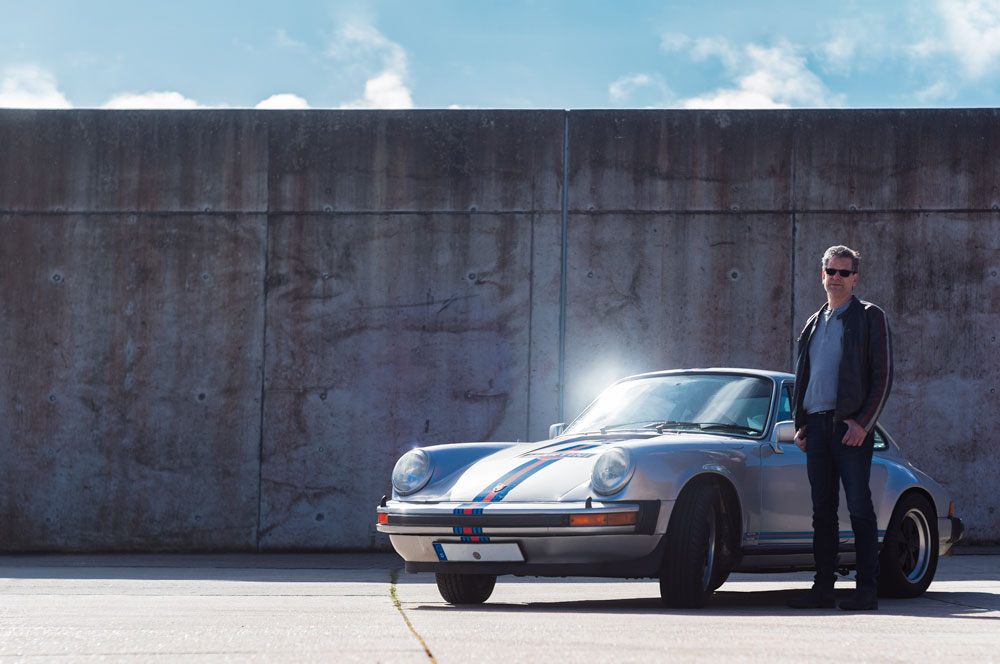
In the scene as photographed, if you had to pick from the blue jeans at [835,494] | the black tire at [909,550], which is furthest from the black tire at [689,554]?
the black tire at [909,550]

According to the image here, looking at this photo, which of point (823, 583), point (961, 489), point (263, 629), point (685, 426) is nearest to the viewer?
point (263, 629)

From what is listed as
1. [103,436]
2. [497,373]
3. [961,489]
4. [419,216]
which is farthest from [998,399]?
[103,436]

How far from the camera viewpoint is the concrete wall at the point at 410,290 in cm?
1076

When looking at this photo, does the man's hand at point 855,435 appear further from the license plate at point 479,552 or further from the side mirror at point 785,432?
the license plate at point 479,552

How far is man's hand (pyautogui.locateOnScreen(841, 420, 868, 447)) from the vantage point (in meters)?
5.65

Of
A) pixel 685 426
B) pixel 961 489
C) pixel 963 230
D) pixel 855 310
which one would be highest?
pixel 963 230

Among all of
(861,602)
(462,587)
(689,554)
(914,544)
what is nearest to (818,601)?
(861,602)

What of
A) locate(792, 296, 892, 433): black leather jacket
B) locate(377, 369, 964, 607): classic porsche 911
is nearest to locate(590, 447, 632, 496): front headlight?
locate(377, 369, 964, 607): classic porsche 911

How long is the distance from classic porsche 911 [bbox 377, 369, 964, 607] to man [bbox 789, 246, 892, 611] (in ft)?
0.65

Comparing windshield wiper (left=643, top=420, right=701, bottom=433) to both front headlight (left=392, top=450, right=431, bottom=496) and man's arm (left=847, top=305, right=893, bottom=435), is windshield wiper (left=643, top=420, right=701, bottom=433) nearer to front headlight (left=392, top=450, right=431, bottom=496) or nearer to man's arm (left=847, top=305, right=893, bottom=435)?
man's arm (left=847, top=305, right=893, bottom=435)

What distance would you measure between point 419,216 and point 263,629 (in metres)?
7.02

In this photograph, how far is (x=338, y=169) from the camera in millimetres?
11164

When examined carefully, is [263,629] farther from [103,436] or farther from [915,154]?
[915,154]

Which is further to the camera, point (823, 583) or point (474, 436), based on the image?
point (474, 436)
